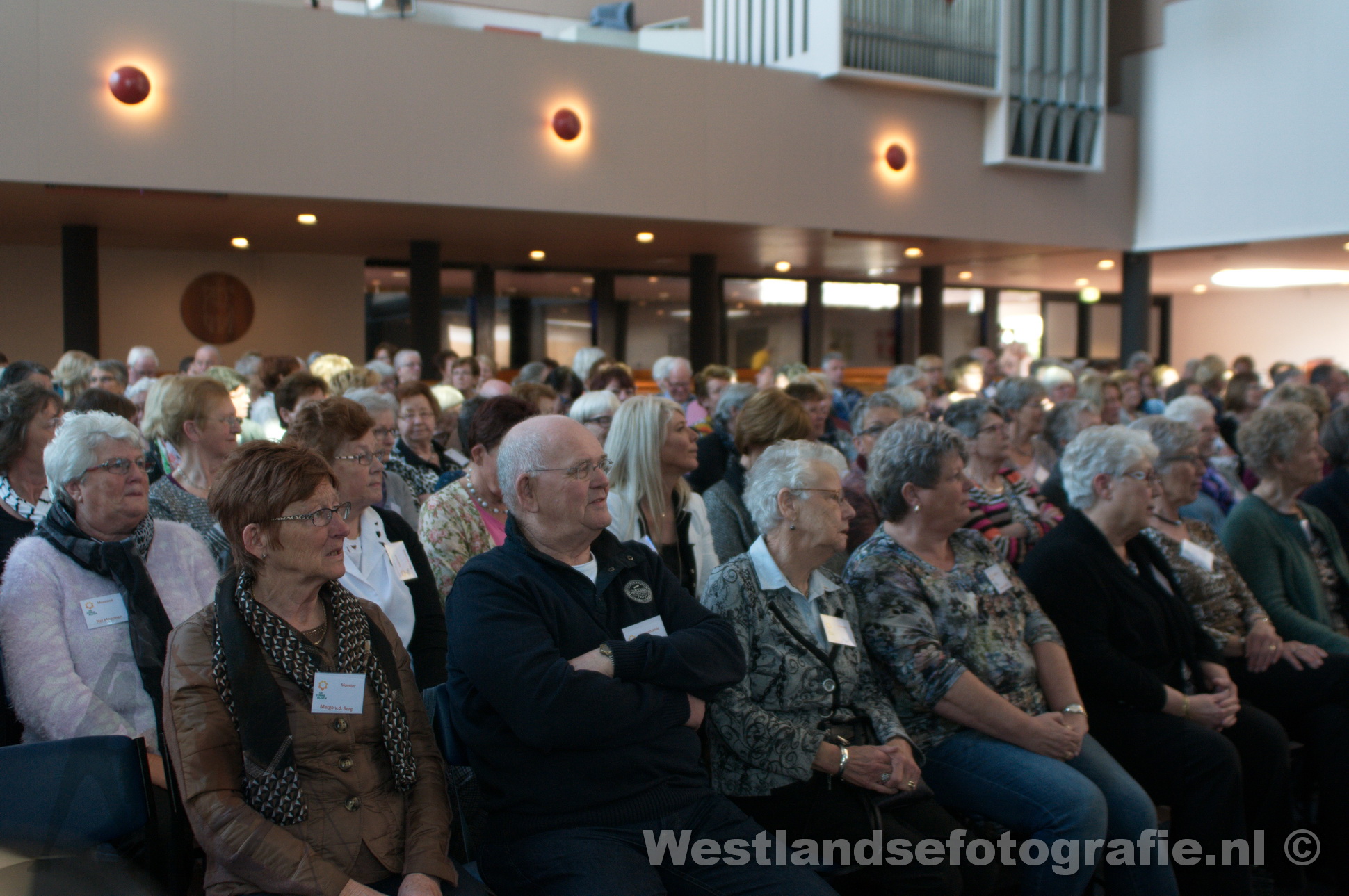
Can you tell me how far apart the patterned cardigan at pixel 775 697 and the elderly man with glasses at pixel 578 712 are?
0.20 metres

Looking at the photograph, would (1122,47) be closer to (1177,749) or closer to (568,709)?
(1177,749)

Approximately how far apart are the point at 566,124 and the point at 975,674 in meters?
7.05

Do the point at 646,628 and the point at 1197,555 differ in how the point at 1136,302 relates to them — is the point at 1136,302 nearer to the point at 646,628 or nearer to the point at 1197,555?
the point at 1197,555

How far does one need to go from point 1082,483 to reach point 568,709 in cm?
188

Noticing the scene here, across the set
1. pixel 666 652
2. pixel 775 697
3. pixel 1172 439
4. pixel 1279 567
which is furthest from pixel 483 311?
pixel 666 652

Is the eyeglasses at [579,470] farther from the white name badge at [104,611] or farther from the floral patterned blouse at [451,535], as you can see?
the white name badge at [104,611]

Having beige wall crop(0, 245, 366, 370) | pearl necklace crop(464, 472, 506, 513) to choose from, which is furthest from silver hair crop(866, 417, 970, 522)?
beige wall crop(0, 245, 366, 370)

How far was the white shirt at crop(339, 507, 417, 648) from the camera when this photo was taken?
2.76 m

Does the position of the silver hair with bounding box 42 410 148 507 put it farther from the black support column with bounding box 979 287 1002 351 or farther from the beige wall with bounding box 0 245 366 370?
the black support column with bounding box 979 287 1002 351

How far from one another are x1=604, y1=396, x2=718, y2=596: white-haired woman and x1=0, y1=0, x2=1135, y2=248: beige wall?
5475 millimetres

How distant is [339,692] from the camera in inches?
75.7

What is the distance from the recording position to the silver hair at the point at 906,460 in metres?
2.84

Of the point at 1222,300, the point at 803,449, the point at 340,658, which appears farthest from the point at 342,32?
the point at 1222,300

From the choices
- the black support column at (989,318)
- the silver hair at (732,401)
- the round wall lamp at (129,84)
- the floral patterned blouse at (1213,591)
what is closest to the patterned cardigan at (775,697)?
the floral patterned blouse at (1213,591)
